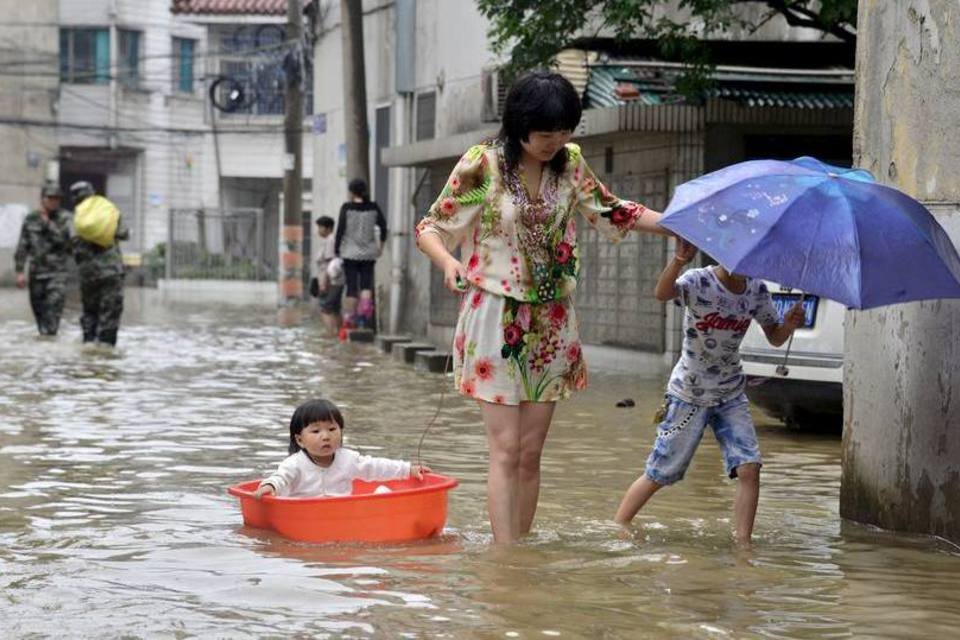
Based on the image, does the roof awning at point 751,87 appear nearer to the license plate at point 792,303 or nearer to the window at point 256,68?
the license plate at point 792,303

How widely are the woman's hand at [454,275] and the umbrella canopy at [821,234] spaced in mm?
752

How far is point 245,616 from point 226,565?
1.02m

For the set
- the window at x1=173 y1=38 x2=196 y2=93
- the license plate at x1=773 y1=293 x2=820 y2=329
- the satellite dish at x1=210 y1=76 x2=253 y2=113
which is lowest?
the license plate at x1=773 y1=293 x2=820 y2=329

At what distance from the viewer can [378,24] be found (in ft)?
92.7

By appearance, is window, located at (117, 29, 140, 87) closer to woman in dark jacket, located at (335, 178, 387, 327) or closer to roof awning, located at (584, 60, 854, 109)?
woman in dark jacket, located at (335, 178, 387, 327)

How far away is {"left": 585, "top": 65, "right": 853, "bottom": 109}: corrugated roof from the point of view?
17000 mm

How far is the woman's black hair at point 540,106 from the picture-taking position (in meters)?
6.79

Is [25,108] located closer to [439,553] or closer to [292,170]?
[292,170]

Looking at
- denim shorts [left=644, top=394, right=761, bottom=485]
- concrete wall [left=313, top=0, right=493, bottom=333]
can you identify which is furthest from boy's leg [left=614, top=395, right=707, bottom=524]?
concrete wall [left=313, top=0, right=493, bottom=333]

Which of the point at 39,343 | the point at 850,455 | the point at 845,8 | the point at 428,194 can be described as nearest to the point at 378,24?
the point at 428,194

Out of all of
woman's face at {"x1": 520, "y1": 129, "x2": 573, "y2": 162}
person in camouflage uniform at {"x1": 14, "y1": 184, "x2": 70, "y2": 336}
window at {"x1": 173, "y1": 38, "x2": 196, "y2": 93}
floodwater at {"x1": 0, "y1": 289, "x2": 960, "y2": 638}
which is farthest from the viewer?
window at {"x1": 173, "y1": 38, "x2": 196, "y2": 93}

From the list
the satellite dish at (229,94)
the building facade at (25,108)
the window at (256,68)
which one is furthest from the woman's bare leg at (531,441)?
the window at (256,68)

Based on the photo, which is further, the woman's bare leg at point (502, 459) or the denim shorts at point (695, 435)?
the denim shorts at point (695, 435)

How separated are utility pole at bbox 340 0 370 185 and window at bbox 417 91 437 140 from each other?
72cm
